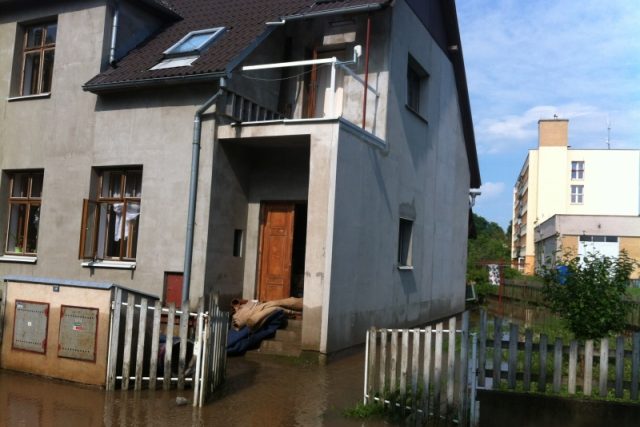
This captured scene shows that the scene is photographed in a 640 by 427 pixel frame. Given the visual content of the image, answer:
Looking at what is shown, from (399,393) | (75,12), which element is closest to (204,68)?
(75,12)

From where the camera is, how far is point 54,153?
1345 cm

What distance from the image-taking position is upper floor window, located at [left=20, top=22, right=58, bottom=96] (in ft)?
46.7

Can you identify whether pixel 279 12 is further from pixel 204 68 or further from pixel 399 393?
pixel 399 393

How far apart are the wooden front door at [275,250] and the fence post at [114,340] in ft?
16.0

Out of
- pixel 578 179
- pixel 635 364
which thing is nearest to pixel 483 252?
pixel 578 179

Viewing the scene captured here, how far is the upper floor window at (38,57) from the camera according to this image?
1424 cm

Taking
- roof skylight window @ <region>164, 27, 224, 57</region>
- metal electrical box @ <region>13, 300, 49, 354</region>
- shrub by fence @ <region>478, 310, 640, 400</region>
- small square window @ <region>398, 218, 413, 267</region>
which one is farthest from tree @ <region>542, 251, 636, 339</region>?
roof skylight window @ <region>164, 27, 224, 57</region>

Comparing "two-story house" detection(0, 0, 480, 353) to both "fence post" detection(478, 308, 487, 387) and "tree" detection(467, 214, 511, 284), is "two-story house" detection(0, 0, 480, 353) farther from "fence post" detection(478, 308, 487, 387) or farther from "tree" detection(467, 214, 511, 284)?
"tree" detection(467, 214, 511, 284)

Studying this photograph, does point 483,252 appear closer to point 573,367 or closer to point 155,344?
point 573,367

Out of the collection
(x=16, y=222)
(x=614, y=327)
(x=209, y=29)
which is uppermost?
(x=209, y=29)

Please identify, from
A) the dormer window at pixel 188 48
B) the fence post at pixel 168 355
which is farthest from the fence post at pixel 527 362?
the dormer window at pixel 188 48

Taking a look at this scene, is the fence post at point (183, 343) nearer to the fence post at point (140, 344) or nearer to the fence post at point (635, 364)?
the fence post at point (140, 344)

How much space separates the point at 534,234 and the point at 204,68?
210ft

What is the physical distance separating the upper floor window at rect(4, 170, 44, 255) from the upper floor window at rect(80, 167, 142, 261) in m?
1.94
